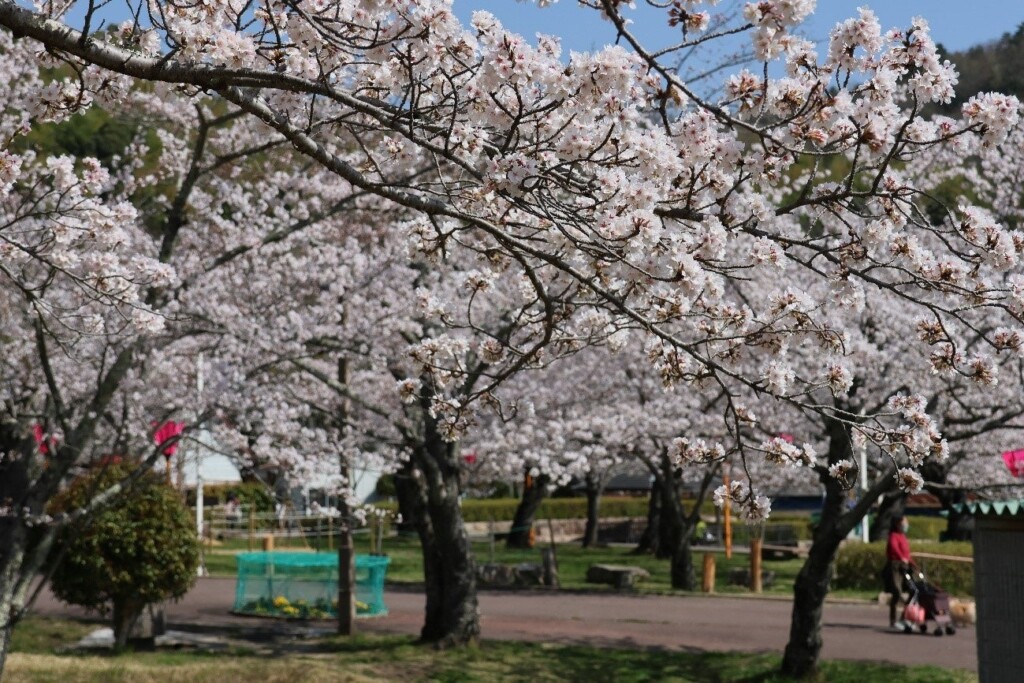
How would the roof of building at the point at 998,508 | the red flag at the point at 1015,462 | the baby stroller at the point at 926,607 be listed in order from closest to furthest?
the roof of building at the point at 998,508 < the baby stroller at the point at 926,607 < the red flag at the point at 1015,462

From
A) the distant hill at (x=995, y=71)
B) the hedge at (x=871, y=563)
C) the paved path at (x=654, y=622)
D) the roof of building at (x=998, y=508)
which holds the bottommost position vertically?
the paved path at (x=654, y=622)

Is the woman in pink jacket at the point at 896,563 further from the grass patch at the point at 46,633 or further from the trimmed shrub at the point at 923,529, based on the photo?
the trimmed shrub at the point at 923,529

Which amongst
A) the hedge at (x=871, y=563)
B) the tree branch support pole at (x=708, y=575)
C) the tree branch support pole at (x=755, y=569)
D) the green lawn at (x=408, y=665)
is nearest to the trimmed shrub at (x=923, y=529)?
the hedge at (x=871, y=563)

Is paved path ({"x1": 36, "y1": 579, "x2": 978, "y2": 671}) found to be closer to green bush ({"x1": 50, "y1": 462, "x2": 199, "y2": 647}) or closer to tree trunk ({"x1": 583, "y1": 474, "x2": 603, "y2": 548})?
green bush ({"x1": 50, "y1": 462, "x2": 199, "y2": 647})

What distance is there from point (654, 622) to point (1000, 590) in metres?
9.43

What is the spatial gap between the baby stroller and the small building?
762cm

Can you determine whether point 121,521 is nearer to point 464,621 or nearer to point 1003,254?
point 464,621

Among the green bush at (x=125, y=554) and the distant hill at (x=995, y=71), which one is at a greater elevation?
the distant hill at (x=995, y=71)

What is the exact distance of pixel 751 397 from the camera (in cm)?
1778

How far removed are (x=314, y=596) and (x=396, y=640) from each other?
3722mm

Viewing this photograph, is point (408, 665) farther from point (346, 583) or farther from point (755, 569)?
point (755, 569)

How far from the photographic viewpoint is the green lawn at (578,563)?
21.9m

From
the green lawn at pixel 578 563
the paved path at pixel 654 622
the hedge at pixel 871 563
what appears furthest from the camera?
the green lawn at pixel 578 563

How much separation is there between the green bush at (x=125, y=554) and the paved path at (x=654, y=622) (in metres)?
3.05
